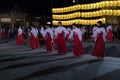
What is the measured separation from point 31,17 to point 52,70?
146ft

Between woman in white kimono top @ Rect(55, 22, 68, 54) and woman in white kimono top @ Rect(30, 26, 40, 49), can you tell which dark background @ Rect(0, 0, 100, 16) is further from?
woman in white kimono top @ Rect(55, 22, 68, 54)

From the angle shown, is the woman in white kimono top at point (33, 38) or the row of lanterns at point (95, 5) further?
the row of lanterns at point (95, 5)

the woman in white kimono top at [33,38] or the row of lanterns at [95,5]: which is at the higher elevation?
the row of lanterns at [95,5]

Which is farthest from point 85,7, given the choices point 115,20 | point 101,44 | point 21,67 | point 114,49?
point 21,67

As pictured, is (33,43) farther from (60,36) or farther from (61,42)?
(60,36)

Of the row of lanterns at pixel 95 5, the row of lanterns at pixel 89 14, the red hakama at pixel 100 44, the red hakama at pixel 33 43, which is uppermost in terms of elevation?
the row of lanterns at pixel 95 5

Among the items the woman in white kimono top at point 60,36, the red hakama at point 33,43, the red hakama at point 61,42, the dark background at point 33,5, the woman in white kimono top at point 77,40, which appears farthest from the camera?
the dark background at point 33,5

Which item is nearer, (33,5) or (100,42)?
(100,42)

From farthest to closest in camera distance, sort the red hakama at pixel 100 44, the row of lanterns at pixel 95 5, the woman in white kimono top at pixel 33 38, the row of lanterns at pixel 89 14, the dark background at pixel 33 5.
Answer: the dark background at pixel 33 5, the row of lanterns at pixel 89 14, the row of lanterns at pixel 95 5, the woman in white kimono top at pixel 33 38, the red hakama at pixel 100 44

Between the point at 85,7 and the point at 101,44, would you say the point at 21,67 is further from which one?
the point at 85,7

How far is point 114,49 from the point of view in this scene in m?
19.9

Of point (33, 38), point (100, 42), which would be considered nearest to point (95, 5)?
point (33, 38)

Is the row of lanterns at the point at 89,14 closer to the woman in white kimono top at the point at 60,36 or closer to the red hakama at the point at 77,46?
the woman in white kimono top at the point at 60,36

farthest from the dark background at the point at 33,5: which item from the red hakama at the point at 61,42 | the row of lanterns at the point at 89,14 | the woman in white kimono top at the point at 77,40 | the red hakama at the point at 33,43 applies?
the woman in white kimono top at the point at 77,40
